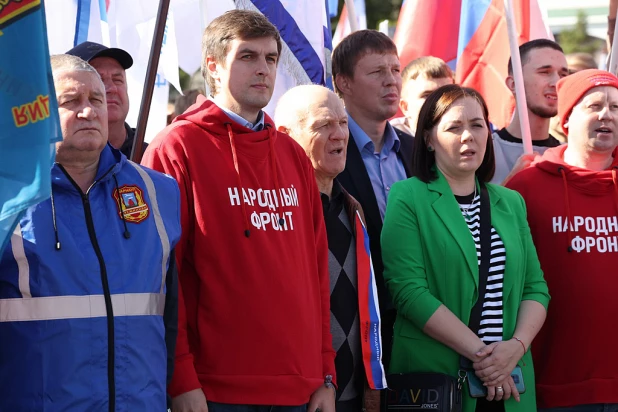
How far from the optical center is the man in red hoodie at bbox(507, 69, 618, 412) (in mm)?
4969

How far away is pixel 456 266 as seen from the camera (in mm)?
4758

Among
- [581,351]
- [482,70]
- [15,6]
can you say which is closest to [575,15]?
[482,70]

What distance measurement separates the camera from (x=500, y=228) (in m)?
4.88

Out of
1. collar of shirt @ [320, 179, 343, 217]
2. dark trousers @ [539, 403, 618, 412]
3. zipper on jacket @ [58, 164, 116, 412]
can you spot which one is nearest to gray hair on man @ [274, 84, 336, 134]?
collar of shirt @ [320, 179, 343, 217]

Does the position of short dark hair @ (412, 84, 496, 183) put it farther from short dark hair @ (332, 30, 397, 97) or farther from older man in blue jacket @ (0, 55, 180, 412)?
older man in blue jacket @ (0, 55, 180, 412)

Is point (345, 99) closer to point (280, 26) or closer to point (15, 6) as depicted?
point (280, 26)

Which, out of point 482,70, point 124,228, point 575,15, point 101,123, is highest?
point 575,15

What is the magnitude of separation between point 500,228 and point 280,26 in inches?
79.2

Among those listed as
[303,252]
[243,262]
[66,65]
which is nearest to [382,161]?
[303,252]

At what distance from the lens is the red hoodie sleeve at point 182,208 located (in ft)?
13.1

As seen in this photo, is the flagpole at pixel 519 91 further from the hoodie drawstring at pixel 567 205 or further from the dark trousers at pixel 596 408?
the dark trousers at pixel 596 408

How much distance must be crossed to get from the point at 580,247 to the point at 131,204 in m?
2.29

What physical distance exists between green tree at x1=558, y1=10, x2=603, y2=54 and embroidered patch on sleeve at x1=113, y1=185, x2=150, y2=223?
82.6ft

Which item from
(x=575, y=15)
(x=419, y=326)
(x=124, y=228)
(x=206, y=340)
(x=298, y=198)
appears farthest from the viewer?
(x=575, y=15)
